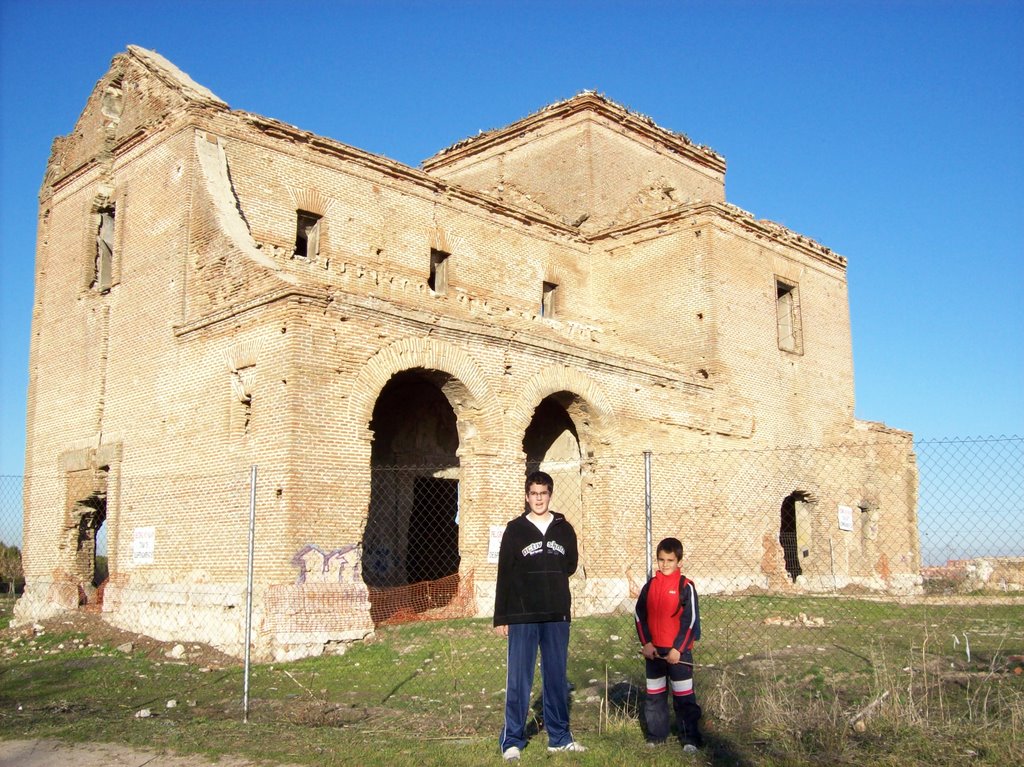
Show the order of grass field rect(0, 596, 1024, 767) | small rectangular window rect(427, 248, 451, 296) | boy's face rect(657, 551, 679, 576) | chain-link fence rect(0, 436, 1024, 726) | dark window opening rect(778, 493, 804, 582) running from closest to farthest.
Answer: grass field rect(0, 596, 1024, 767)
boy's face rect(657, 551, 679, 576)
chain-link fence rect(0, 436, 1024, 726)
small rectangular window rect(427, 248, 451, 296)
dark window opening rect(778, 493, 804, 582)

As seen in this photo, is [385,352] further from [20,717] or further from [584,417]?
[20,717]

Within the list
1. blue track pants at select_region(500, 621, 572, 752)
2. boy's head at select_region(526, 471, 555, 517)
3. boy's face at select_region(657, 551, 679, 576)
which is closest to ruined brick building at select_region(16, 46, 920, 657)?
blue track pants at select_region(500, 621, 572, 752)

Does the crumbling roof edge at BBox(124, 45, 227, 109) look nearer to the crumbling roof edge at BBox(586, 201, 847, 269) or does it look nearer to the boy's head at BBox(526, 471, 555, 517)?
the crumbling roof edge at BBox(586, 201, 847, 269)

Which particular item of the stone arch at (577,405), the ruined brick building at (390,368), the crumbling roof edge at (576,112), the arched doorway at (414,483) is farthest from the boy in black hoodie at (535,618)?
the crumbling roof edge at (576,112)

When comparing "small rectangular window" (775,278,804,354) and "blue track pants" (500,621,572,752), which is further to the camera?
"small rectangular window" (775,278,804,354)

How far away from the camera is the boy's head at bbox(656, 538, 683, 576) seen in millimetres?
6500

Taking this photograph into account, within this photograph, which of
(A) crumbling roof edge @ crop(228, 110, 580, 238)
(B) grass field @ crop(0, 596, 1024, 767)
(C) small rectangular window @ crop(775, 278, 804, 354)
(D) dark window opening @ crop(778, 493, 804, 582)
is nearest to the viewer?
(B) grass field @ crop(0, 596, 1024, 767)

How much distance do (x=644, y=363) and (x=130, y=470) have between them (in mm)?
9445

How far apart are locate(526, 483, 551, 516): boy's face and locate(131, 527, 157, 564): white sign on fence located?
10318 mm

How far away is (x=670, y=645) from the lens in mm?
6426

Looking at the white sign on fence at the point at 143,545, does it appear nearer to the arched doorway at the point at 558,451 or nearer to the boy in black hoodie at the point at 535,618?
the arched doorway at the point at 558,451

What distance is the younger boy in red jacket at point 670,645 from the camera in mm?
6391

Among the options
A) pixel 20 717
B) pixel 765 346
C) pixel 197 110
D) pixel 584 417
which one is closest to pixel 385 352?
pixel 584 417

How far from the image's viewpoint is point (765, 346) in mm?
22438
